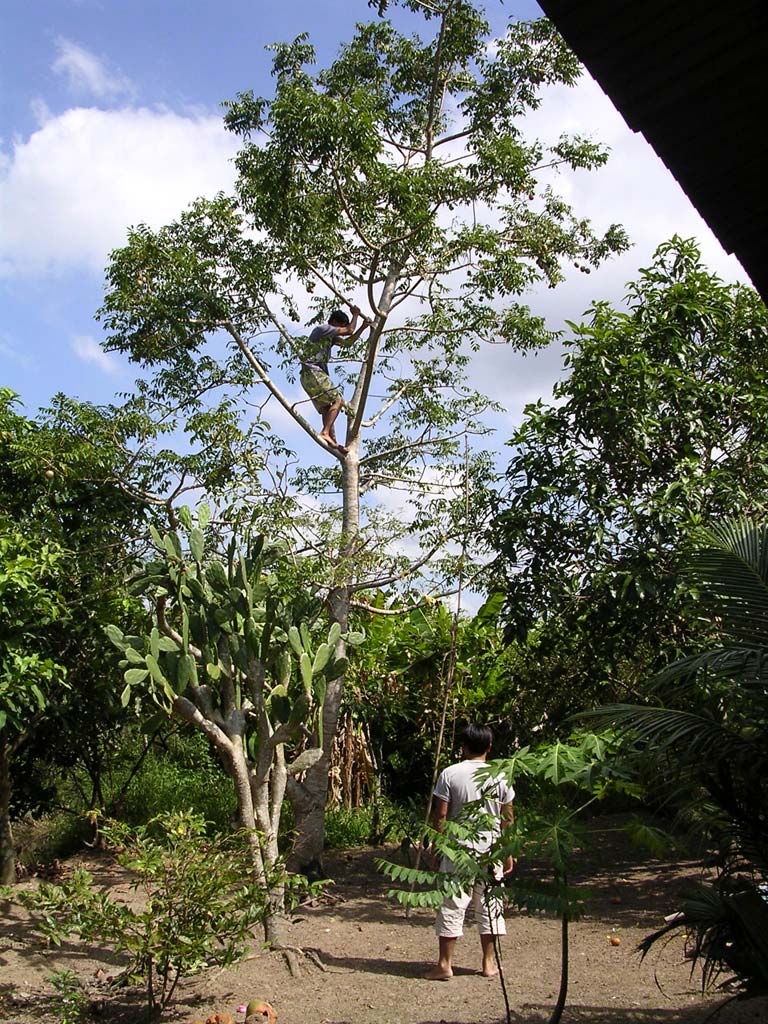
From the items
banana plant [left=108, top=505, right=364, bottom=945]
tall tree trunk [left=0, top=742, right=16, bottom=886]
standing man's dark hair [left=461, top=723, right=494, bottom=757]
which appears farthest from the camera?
tall tree trunk [left=0, top=742, right=16, bottom=886]

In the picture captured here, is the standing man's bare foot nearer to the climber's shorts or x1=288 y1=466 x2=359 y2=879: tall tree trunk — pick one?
x1=288 y1=466 x2=359 y2=879: tall tree trunk

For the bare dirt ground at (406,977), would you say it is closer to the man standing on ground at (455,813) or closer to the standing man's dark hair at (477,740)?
the man standing on ground at (455,813)

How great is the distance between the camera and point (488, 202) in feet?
30.8

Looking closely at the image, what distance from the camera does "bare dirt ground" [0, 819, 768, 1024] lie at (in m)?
4.80

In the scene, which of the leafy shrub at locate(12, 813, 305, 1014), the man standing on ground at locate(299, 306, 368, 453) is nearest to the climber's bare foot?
the man standing on ground at locate(299, 306, 368, 453)

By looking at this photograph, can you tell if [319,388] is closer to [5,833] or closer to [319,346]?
[319,346]

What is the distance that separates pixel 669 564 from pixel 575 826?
3.12m

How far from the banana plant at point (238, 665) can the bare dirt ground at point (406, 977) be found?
56 centimetres

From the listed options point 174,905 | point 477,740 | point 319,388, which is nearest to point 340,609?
point 319,388

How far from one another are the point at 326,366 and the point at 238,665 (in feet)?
12.7

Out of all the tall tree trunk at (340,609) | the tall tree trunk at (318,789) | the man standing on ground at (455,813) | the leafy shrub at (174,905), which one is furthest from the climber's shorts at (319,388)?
the leafy shrub at (174,905)

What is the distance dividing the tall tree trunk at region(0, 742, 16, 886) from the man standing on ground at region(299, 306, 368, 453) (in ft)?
13.3

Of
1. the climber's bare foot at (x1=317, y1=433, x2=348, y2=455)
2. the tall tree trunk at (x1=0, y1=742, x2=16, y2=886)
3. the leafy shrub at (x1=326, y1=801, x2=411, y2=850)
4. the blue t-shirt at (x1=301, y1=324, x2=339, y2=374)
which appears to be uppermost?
the blue t-shirt at (x1=301, y1=324, x2=339, y2=374)

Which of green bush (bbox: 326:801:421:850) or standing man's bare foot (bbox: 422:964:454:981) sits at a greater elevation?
green bush (bbox: 326:801:421:850)
